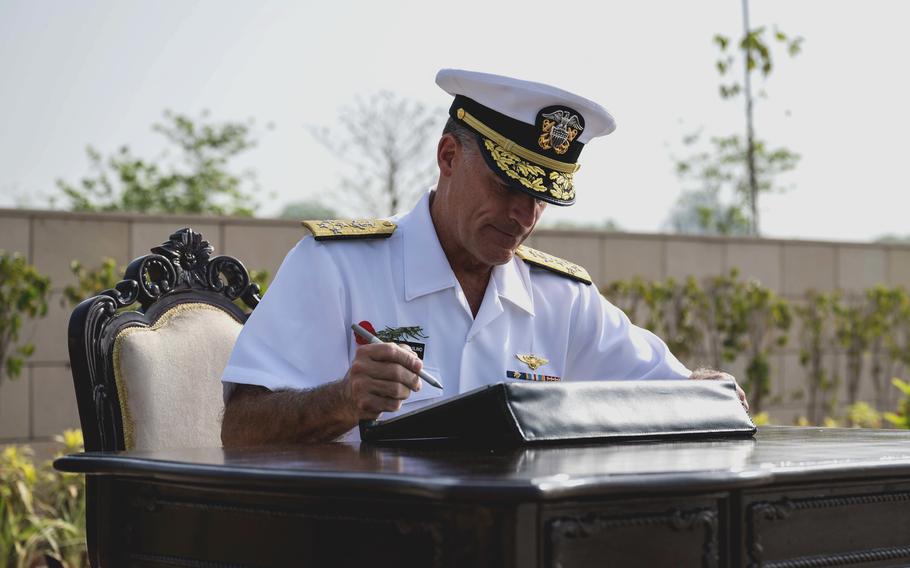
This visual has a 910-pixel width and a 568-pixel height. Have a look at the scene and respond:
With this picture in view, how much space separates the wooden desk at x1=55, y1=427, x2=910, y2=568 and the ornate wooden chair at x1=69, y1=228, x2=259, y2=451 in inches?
30.0

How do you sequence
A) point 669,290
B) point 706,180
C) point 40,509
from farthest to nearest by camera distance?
1. point 706,180
2. point 669,290
3. point 40,509

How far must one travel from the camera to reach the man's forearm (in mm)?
2385

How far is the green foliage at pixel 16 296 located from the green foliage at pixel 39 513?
27.7 inches

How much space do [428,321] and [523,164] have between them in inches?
17.5

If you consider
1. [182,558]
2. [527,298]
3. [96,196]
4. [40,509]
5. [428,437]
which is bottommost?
[40,509]

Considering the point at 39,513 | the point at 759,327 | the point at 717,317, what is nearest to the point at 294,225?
the point at 39,513

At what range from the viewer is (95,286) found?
694cm

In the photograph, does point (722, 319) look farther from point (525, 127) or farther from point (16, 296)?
point (525, 127)

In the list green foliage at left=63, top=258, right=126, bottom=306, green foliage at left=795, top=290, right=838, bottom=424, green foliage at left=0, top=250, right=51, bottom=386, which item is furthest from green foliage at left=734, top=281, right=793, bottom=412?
green foliage at left=0, top=250, right=51, bottom=386

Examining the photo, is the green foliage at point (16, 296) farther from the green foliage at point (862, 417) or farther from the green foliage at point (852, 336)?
→ the green foliage at point (852, 336)

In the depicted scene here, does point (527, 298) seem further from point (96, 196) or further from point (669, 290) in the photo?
point (96, 196)

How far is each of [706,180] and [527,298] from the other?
56.7 feet

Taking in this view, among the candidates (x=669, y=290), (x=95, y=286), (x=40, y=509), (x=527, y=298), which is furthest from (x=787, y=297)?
(x=527, y=298)

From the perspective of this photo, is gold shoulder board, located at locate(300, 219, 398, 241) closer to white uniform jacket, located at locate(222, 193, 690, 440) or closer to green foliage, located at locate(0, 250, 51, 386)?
white uniform jacket, located at locate(222, 193, 690, 440)
